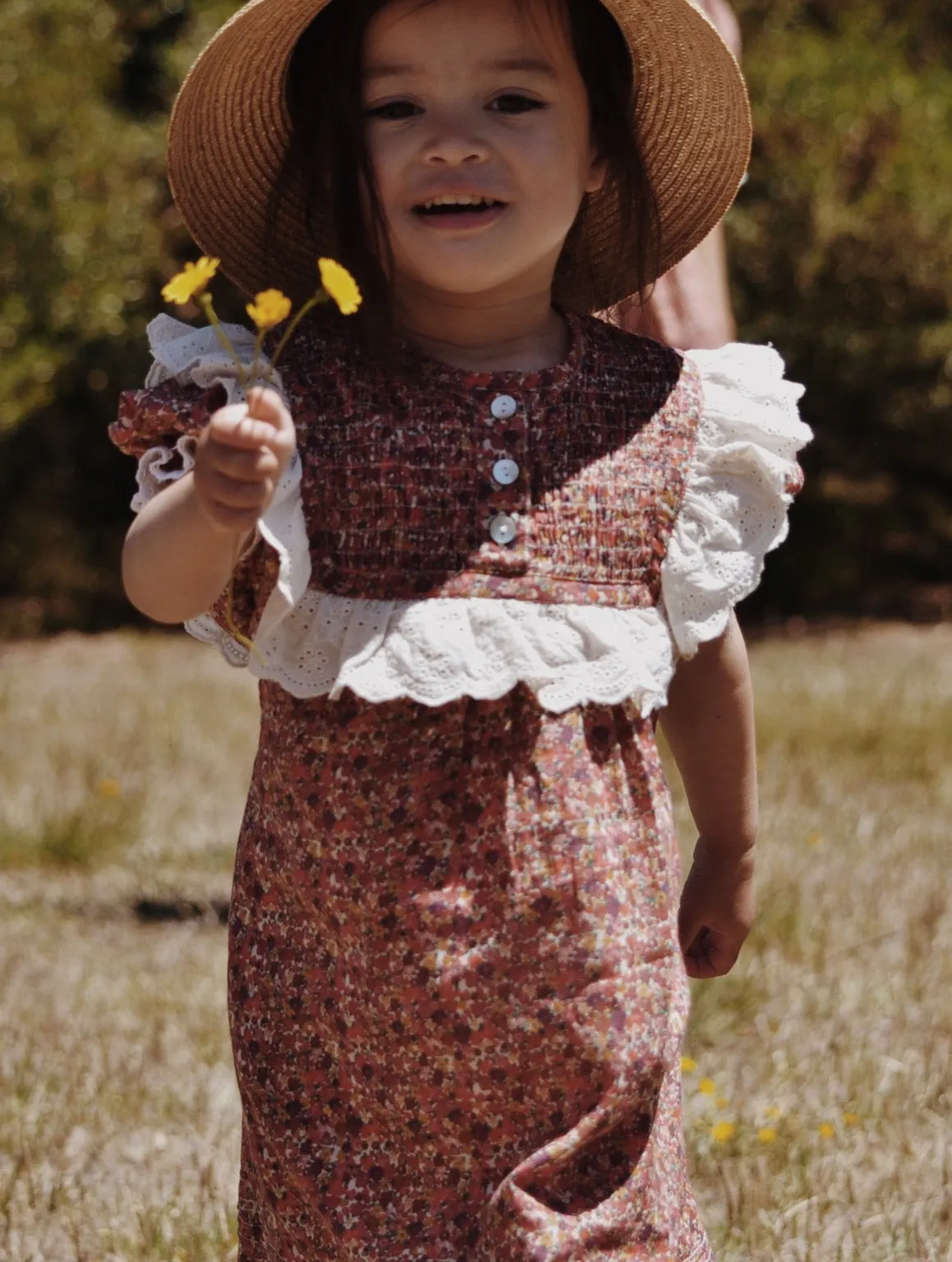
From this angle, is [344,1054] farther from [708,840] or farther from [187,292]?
[187,292]

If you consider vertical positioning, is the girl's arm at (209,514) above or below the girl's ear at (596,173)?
below

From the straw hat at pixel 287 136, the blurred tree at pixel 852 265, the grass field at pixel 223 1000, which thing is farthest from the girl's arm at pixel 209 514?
the blurred tree at pixel 852 265

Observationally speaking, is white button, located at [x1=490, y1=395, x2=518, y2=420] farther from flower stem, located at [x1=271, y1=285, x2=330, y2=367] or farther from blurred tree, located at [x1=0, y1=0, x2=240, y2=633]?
blurred tree, located at [x1=0, y1=0, x2=240, y2=633]

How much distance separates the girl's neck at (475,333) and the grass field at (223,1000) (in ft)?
3.94

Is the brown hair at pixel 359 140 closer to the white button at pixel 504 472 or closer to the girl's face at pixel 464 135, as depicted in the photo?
the girl's face at pixel 464 135

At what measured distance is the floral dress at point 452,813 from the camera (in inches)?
73.2

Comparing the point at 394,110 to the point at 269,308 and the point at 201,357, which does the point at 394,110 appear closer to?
the point at 201,357

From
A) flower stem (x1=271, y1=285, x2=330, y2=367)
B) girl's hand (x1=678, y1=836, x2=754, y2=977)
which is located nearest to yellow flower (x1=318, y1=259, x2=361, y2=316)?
flower stem (x1=271, y1=285, x2=330, y2=367)

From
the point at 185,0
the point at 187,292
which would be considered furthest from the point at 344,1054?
the point at 185,0

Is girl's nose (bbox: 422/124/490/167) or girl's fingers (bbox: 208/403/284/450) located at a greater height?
girl's nose (bbox: 422/124/490/167)

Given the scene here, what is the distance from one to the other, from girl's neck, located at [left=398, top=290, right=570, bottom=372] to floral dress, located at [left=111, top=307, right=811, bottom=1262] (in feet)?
0.19

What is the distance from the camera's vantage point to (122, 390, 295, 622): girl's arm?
1.58 m

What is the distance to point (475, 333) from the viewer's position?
79.5 inches

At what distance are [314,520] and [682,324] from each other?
0.91 metres
